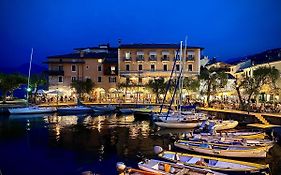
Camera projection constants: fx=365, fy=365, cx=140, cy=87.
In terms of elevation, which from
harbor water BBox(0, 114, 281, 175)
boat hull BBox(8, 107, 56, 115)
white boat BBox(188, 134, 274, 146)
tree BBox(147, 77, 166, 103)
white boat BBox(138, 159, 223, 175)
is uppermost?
tree BBox(147, 77, 166, 103)

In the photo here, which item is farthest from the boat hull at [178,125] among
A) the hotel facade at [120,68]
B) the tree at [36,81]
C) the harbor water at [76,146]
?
the tree at [36,81]

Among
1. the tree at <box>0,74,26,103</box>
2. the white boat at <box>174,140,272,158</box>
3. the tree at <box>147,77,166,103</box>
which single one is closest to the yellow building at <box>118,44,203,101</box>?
the tree at <box>147,77,166,103</box>

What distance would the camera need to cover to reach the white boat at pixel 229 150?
87.5 feet

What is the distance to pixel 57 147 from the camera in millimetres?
31844

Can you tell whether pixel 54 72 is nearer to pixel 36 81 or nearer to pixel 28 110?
pixel 36 81

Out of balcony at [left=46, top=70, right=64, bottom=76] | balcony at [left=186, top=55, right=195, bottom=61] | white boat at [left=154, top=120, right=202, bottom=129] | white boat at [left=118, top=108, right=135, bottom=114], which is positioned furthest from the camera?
balcony at [left=186, top=55, right=195, bottom=61]

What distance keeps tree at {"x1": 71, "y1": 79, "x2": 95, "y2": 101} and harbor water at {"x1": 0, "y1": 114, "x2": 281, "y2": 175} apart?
2628 centimetres

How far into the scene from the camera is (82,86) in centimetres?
7556

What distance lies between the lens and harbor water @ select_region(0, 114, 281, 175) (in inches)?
992

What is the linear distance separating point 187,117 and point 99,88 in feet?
131

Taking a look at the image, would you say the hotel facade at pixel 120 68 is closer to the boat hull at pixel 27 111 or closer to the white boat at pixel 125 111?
the white boat at pixel 125 111

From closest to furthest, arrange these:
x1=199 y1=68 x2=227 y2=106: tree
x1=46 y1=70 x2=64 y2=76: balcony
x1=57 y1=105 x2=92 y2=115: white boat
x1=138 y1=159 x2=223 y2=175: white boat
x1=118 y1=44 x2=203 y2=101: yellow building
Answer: x1=138 y1=159 x2=223 y2=175: white boat < x1=57 y1=105 x2=92 y2=115: white boat < x1=199 y1=68 x2=227 y2=106: tree < x1=46 y1=70 x2=64 y2=76: balcony < x1=118 y1=44 x2=203 y2=101: yellow building

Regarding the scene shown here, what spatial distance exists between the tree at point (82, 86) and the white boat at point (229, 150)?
49913 mm

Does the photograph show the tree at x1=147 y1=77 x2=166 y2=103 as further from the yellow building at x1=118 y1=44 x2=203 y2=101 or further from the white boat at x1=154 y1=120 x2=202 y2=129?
the white boat at x1=154 y1=120 x2=202 y2=129
